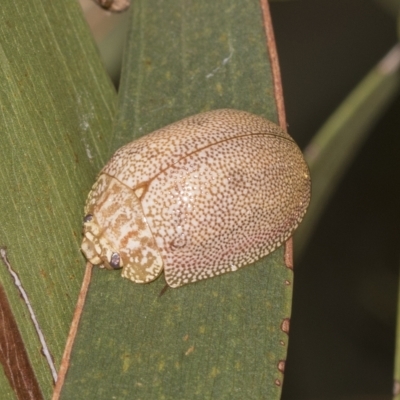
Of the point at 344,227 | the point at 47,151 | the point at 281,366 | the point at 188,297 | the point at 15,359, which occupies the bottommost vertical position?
the point at 344,227

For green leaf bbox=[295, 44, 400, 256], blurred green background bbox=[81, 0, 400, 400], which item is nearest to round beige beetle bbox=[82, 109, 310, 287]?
green leaf bbox=[295, 44, 400, 256]

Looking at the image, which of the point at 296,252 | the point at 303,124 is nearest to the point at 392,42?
the point at 303,124

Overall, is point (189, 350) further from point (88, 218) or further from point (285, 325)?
point (88, 218)

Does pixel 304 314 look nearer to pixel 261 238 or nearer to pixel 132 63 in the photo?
pixel 261 238

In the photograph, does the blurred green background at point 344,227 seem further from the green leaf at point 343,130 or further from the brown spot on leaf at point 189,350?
the brown spot on leaf at point 189,350

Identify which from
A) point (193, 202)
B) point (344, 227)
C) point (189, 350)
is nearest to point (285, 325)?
point (189, 350)
